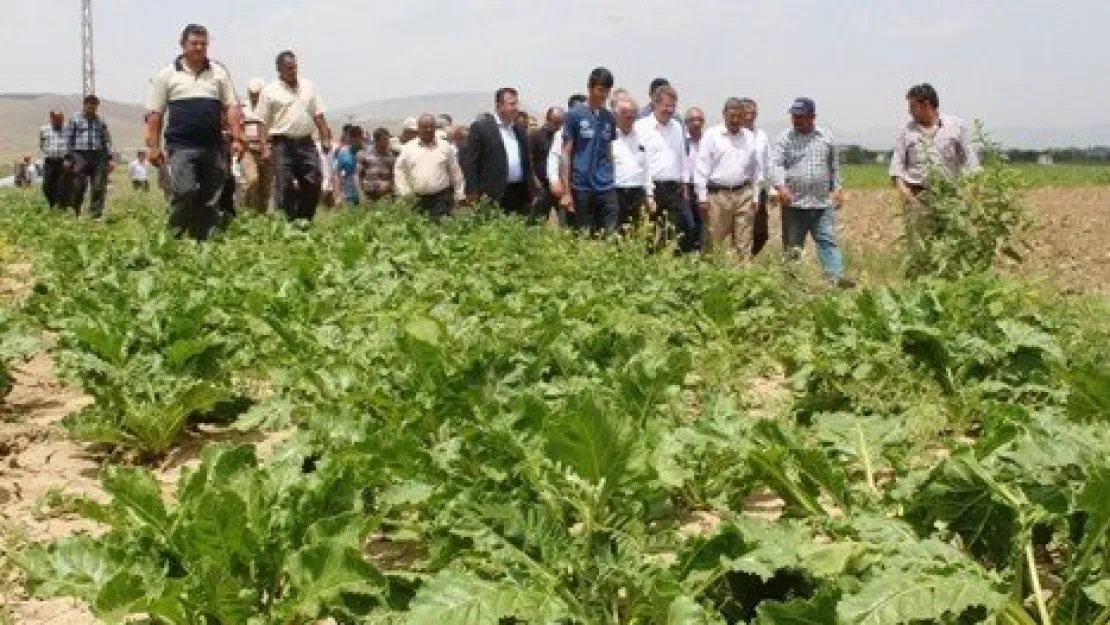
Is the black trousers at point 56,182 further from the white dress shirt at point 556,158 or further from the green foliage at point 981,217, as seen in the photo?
the green foliage at point 981,217

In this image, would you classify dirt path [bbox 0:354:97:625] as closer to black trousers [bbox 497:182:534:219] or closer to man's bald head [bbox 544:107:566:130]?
black trousers [bbox 497:182:534:219]

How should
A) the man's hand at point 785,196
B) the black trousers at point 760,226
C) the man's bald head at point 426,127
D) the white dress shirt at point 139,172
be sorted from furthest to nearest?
1. the white dress shirt at point 139,172
2. the man's bald head at point 426,127
3. the black trousers at point 760,226
4. the man's hand at point 785,196

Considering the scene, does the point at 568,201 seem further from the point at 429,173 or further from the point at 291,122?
the point at 291,122

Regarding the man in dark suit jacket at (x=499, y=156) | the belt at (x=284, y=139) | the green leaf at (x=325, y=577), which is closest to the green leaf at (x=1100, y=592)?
the green leaf at (x=325, y=577)

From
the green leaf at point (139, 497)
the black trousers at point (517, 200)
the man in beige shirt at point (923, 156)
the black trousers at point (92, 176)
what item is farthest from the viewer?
the black trousers at point (92, 176)

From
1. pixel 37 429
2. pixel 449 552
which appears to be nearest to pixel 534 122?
pixel 37 429

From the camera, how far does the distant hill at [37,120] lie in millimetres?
A: 121125

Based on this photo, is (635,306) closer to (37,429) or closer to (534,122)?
(37,429)

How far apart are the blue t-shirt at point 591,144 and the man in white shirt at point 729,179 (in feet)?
2.88

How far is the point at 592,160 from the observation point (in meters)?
10.9

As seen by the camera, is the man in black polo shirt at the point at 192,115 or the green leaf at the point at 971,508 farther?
the man in black polo shirt at the point at 192,115

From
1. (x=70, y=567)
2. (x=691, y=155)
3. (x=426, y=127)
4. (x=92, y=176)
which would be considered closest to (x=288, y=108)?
(x=426, y=127)

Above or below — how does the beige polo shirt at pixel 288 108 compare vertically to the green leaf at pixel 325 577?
above

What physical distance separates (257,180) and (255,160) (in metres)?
0.45
